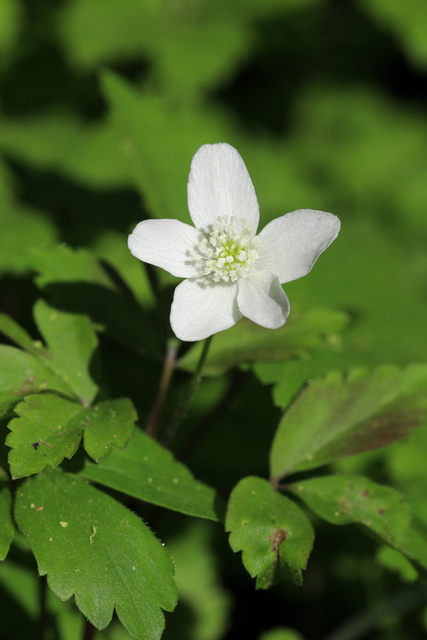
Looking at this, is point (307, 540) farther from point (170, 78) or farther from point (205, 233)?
point (170, 78)

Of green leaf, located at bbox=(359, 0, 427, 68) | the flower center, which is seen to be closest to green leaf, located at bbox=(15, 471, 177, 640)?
the flower center

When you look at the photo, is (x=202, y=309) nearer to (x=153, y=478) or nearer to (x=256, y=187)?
(x=153, y=478)

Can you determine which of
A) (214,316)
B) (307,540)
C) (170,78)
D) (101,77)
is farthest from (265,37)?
(307,540)

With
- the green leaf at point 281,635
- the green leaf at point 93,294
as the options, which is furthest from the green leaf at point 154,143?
the green leaf at point 281,635

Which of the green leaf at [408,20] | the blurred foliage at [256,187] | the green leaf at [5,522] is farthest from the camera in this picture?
the green leaf at [408,20]

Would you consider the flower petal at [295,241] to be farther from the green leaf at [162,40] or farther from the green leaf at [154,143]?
the green leaf at [162,40]

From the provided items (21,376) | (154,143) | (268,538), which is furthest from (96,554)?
(154,143)
